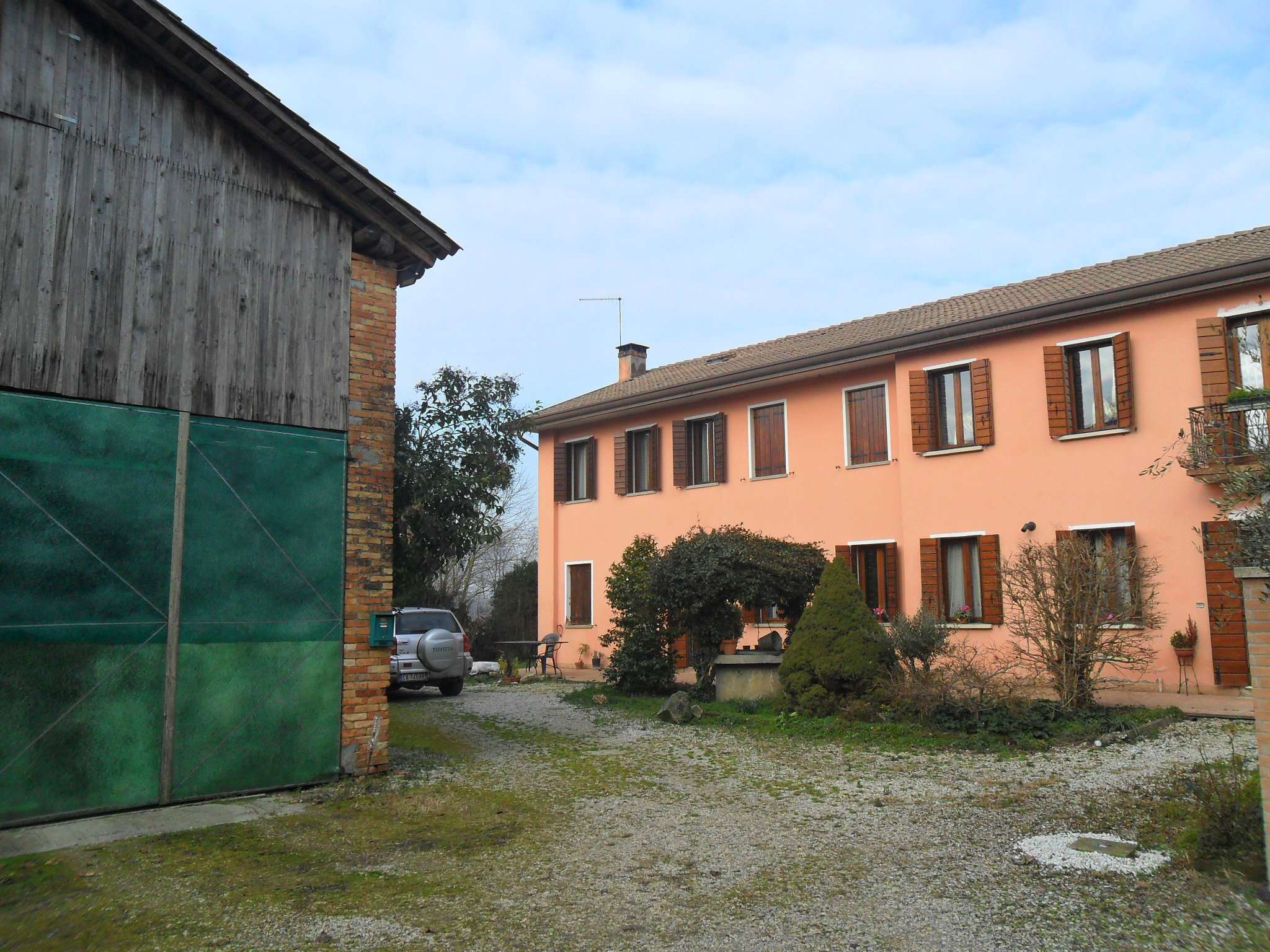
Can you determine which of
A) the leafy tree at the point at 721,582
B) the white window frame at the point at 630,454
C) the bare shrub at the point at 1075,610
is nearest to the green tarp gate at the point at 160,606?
the leafy tree at the point at 721,582

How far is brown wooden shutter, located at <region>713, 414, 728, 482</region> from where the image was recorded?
Answer: 20.2 meters

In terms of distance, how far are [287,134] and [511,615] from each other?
21693 mm

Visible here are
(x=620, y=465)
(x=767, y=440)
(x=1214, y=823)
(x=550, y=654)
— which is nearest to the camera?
(x=1214, y=823)

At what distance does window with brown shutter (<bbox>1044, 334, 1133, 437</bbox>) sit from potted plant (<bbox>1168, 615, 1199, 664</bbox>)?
3140 millimetres

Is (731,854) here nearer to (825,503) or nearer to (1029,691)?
(1029,691)

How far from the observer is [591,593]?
22.4 metres

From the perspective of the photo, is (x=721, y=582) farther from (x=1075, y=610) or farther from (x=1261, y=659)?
(x=1261, y=659)

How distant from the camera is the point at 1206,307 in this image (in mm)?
13789

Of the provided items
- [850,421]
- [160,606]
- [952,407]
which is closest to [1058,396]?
[952,407]

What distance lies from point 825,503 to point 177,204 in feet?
43.4

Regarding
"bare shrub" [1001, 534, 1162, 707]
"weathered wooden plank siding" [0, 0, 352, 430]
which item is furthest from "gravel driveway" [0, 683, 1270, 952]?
"weathered wooden plank siding" [0, 0, 352, 430]

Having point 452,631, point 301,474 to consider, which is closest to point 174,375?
point 301,474

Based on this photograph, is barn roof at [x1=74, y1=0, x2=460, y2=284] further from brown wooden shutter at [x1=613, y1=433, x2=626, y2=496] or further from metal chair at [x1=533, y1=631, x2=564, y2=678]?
brown wooden shutter at [x1=613, y1=433, x2=626, y2=496]

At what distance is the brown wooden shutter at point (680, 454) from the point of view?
20781 mm
